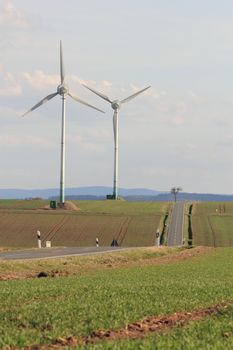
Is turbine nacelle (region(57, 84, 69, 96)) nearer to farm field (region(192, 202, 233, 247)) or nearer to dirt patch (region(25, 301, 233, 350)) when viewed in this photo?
farm field (region(192, 202, 233, 247))

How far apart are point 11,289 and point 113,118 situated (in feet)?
399

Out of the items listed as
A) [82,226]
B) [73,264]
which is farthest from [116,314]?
[82,226]

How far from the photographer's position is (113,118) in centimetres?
14550

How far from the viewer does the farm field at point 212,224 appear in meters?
102

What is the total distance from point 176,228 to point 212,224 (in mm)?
A: 9896

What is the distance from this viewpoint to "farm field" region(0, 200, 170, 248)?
99.4 meters

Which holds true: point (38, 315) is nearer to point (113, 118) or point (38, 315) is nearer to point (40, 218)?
point (40, 218)

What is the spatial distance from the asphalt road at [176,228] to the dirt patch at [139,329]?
72.8 metres

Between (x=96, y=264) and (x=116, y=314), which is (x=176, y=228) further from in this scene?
(x=116, y=314)

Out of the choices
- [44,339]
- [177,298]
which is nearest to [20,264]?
[177,298]

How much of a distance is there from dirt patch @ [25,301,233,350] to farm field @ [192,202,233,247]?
3139 inches

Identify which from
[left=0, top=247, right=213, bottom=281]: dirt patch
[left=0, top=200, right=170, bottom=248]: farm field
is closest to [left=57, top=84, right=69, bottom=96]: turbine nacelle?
[left=0, top=200, right=170, bottom=248]: farm field

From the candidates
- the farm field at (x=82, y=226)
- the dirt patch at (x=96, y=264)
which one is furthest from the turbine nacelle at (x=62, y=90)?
the dirt patch at (x=96, y=264)

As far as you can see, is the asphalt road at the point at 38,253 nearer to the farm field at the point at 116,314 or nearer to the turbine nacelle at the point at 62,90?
the farm field at the point at 116,314
